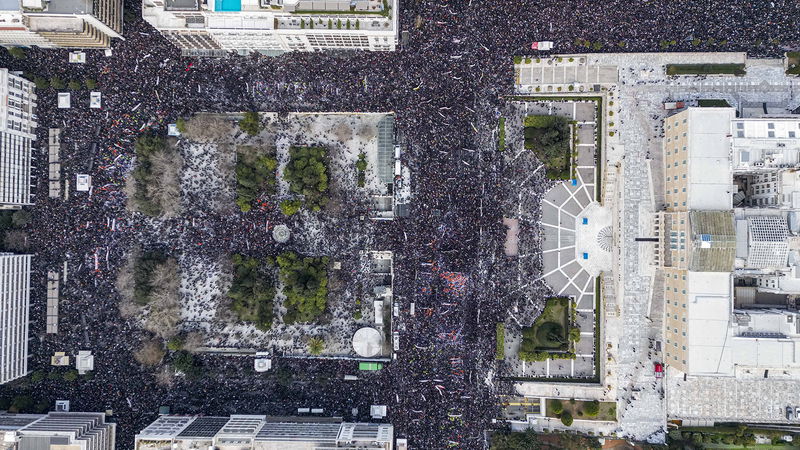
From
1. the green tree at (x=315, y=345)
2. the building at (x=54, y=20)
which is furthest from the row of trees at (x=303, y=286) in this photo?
the building at (x=54, y=20)

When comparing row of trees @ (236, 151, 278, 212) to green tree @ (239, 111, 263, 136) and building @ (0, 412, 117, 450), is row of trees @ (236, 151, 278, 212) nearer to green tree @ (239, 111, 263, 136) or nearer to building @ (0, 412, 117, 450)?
green tree @ (239, 111, 263, 136)

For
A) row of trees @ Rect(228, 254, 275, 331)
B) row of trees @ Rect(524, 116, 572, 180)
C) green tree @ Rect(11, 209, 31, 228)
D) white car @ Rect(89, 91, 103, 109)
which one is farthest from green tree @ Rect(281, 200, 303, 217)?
green tree @ Rect(11, 209, 31, 228)

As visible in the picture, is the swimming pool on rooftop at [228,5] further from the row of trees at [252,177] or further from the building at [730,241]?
the building at [730,241]

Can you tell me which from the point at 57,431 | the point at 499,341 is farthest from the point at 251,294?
the point at 499,341

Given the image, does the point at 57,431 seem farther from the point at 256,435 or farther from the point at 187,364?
the point at 256,435

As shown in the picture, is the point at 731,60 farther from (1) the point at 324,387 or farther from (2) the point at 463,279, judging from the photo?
(1) the point at 324,387

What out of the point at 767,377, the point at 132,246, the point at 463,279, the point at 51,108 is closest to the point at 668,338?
the point at 767,377
